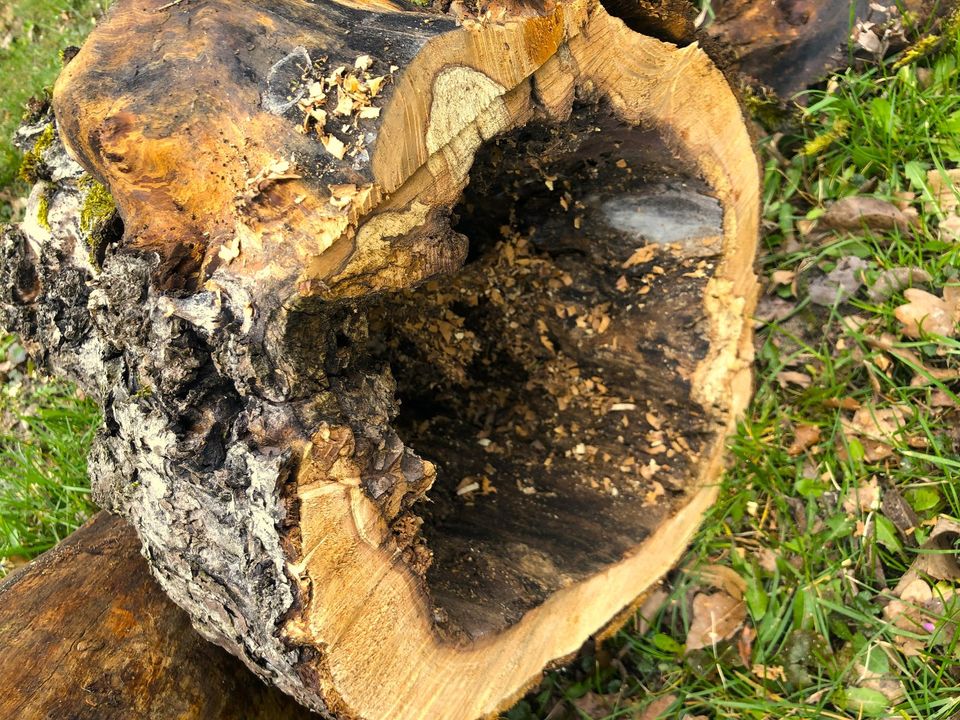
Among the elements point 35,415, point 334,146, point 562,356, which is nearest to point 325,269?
point 334,146

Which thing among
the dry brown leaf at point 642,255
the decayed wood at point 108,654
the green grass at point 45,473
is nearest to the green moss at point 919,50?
the dry brown leaf at point 642,255

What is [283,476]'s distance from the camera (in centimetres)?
112

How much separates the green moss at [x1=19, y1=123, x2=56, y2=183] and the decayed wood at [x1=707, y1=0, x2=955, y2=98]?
183cm

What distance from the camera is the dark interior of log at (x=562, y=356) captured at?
1.68 metres

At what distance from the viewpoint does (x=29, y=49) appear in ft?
11.0

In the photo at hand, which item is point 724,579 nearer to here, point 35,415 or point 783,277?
point 783,277

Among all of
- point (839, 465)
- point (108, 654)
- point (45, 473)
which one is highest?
point (108, 654)

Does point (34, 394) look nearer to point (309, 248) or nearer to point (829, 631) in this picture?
point (309, 248)

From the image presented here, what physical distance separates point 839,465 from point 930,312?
47 centimetres

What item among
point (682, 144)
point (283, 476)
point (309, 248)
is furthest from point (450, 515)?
point (682, 144)

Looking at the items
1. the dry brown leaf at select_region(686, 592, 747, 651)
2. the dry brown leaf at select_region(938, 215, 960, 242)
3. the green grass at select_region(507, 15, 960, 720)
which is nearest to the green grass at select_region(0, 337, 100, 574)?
the green grass at select_region(507, 15, 960, 720)

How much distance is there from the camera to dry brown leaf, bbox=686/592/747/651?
6.47 feet

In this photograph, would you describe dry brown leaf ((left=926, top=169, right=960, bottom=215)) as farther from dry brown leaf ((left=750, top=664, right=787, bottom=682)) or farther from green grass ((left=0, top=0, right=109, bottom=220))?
green grass ((left=0, top=0, right=109, bottom=220))

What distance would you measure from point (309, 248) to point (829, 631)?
5.42 ft
